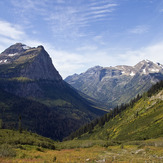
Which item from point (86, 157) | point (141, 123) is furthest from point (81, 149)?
point (141, 123)

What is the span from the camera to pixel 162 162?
957 inches

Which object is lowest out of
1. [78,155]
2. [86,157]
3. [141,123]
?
[78,155]

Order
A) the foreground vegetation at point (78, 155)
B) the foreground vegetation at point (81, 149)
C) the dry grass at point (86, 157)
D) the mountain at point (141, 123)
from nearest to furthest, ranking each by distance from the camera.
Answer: the dry grass at point (86, 157) → the foreground vegetation at point (78, 155) → the foreground vegetation at point (81, 149) → the mountain at point (141, 123)

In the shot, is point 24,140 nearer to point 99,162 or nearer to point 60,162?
point 60,162

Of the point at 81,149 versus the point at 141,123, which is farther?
the point at 141,123

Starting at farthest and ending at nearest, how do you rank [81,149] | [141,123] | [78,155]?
1. [141,123]
2. [81,149]
3. [78,155]

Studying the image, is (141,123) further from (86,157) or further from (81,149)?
(86,157)

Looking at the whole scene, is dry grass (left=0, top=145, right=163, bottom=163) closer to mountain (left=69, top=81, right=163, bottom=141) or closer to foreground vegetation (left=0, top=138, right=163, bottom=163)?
foreground vegetation (left=0, top=138, right=163, bottom=163)

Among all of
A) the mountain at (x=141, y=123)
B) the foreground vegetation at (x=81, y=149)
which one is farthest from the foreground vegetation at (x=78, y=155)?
the mountain at (x=141, y=123)

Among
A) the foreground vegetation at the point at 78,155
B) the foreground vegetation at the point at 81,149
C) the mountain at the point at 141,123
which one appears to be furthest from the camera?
the mountain at the point at 141,123

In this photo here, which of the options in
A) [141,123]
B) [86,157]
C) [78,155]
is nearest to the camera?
[86,157]

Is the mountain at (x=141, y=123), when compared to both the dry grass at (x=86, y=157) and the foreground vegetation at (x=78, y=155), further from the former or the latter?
the dry grass at (x=86, y=157)

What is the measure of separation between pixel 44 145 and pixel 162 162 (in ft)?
129

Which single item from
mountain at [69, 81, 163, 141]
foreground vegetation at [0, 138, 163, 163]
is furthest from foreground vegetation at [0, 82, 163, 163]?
mountain at [69, 81, 163, 141]
